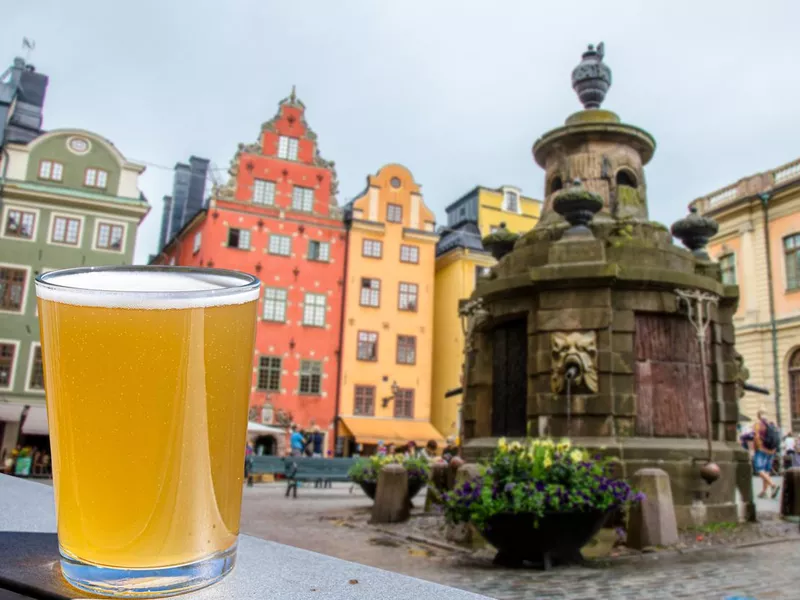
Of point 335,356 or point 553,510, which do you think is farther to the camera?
point 335,356

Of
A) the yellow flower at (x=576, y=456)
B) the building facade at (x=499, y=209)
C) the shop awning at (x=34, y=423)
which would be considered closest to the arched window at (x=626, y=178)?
the yellow flower at (x=576, y=456)

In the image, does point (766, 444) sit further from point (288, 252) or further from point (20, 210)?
point (20, 210)

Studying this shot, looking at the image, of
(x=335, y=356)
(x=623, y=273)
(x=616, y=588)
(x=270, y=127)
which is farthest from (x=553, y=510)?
(x=270, y=127)

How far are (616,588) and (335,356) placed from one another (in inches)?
1050

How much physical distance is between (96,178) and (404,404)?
1607 centimetres

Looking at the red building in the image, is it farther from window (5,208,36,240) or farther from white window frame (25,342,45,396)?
white window frame (25,342,45,396)

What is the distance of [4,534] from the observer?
104 cm

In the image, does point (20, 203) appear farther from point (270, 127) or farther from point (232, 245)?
point (270, 127)

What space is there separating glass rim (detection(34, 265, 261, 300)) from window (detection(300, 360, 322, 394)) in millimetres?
30678

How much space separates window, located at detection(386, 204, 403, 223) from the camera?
112 ft

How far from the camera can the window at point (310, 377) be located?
3139 cm

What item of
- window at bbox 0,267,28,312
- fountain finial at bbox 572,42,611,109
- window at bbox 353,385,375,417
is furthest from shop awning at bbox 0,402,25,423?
fountain finial at bbox 572,42,611,109

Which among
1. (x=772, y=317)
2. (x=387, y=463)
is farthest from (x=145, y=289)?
(x=772, y=317)

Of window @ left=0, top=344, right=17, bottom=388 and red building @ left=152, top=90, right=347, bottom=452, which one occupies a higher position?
red building @ left=152, top=90, right=347, bottom=452
